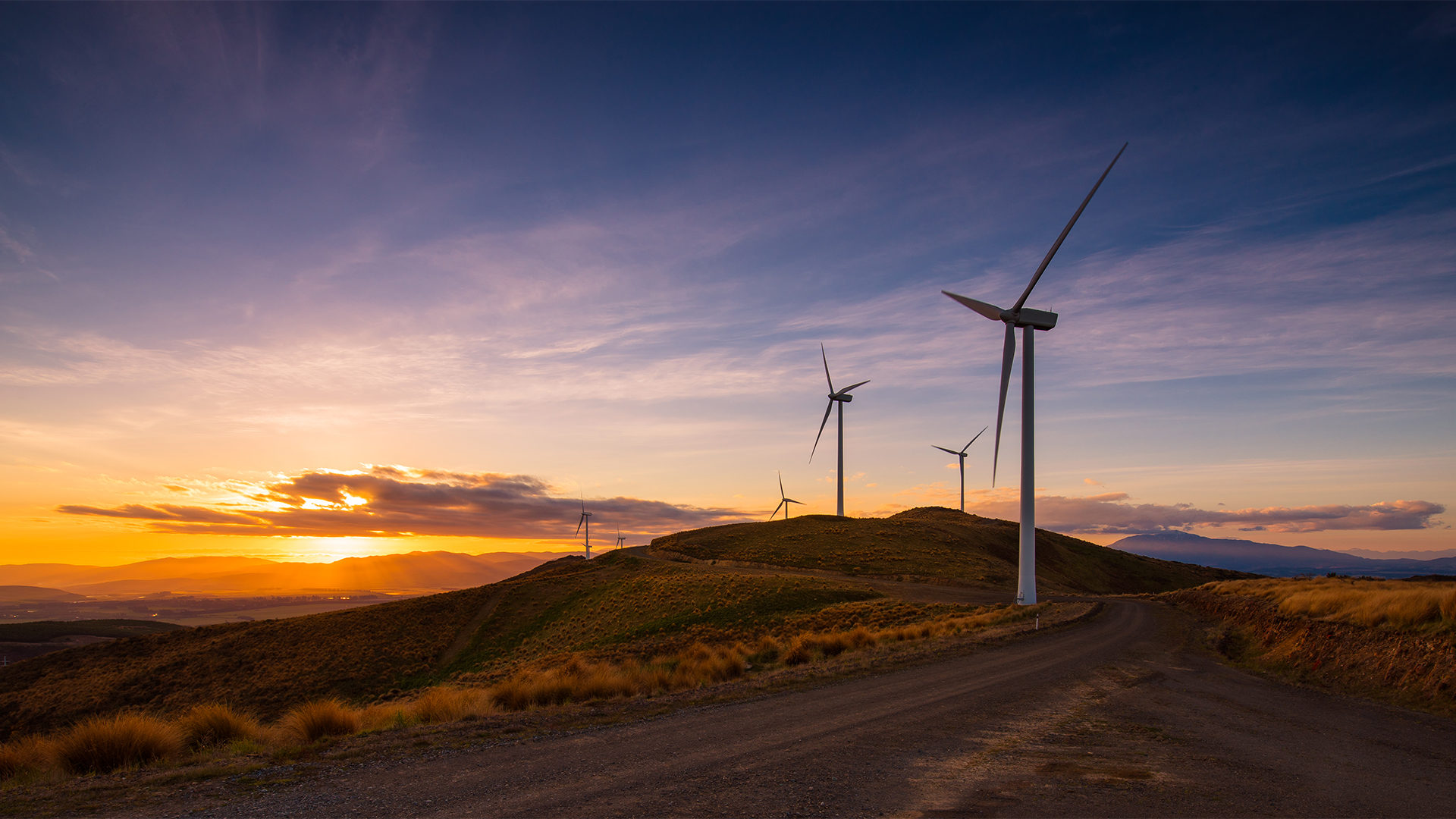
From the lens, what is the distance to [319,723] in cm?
1311

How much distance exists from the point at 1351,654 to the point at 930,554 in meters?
70.8

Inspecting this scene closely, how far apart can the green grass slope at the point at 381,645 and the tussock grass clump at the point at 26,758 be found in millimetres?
36623

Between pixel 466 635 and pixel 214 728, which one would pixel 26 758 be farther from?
pixel 466 635

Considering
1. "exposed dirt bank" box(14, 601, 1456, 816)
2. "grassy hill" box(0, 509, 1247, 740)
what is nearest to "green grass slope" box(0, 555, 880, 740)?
"grassy hill" box(0, 509, 1247, 740)

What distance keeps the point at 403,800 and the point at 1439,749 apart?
1605 cm

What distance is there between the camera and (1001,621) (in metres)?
33.2

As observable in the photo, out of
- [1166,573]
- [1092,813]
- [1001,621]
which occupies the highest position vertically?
[1092,813]

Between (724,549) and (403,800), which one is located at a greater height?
(403,800)

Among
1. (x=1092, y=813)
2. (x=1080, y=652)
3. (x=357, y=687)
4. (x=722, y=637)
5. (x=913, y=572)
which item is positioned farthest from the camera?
(x=913, y=572)

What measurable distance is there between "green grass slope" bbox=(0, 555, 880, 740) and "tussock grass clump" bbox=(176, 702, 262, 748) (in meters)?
34.4

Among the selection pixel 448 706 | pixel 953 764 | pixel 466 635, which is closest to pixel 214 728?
pixel 448 706

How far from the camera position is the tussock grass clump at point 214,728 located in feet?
42.7

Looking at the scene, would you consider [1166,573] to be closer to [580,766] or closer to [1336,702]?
[1336,702]

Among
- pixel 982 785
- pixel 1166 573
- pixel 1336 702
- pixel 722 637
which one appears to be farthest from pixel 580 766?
pixel 1166 573
